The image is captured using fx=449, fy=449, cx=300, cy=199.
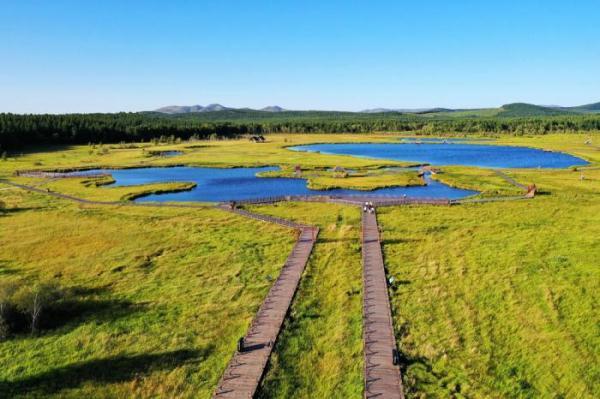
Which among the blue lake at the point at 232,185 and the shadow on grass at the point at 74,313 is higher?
the blue lake at the point at 232,185

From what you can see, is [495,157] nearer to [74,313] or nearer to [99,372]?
[74,313]

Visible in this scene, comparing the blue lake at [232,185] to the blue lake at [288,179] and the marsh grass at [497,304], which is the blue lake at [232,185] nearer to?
the blue lake at [288,179]

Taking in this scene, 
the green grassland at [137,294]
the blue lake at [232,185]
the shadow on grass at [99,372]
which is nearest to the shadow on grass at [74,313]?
the green grassland at [137,294]

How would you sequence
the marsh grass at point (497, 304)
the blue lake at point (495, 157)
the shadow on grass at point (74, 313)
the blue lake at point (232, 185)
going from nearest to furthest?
the marsh grass at point (497, 304)
the shadow on grass at point (74, 313)
the blue lake at point (232, 185)
the blue lake at point (495, 157)

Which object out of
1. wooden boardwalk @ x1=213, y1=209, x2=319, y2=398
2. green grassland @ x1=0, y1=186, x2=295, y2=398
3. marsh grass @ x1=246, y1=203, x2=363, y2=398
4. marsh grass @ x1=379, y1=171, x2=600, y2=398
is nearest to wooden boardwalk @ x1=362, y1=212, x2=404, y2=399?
marsh grass @ x1=246, y1=203, x2=363, y2=398

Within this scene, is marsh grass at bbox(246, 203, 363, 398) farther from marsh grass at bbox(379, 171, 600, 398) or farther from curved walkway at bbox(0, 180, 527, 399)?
marsh grass at bbox(379, 171, 600, 398)

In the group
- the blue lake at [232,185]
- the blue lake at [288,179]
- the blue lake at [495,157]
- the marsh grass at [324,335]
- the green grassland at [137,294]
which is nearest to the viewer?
the marsh grass at [324,335]

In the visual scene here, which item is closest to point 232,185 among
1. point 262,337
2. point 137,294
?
point 137,294

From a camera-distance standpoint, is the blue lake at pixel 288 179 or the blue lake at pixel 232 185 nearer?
the blue lake at pixel 232 185

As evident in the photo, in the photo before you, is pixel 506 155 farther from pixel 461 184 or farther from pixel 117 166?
pixel 117 166
